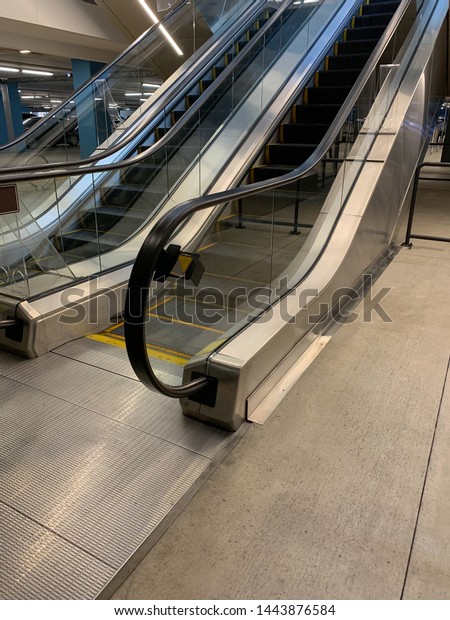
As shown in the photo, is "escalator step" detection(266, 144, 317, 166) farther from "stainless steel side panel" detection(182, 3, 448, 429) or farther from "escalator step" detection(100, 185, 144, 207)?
"escalator step" detection(100, 185, 144, 207)

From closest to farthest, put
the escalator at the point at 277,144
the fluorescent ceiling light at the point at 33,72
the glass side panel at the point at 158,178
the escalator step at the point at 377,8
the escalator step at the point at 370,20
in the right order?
the glass side panel at the point at 158,178 → the escalator at the point at 277,144 → the escalator step at the point at 370,20 → the escalator step at the point at 377,8 → the fluorescent ceiling light at the point at 33,72

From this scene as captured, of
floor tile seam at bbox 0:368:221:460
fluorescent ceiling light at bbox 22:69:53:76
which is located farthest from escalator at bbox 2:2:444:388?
fluorescent ceiling light at bbox 22:69:53:76

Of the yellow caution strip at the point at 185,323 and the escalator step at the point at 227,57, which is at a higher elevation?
the escalator step at the point at 227,57

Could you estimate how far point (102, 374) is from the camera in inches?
104

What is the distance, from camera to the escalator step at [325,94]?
580 cm

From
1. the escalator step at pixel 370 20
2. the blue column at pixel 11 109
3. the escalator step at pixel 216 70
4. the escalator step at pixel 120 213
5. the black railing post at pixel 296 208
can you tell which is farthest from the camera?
the blue column at pixel 11 109

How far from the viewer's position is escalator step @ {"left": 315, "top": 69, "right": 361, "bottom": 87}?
19.7 feet

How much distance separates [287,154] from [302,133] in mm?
467

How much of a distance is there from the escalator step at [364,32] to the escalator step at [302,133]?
2.19 m

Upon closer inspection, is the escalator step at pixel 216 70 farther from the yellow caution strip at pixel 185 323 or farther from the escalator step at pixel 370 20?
the yellow caution strip at pixel 185 323

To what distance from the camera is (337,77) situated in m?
6.05

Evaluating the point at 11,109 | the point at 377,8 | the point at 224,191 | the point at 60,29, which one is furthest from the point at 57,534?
the point at 11,109

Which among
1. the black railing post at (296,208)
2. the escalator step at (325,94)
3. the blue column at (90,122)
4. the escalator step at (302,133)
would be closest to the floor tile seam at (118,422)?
the black railing post at (296,208)

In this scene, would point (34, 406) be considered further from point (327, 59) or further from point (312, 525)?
point (327, 59)
